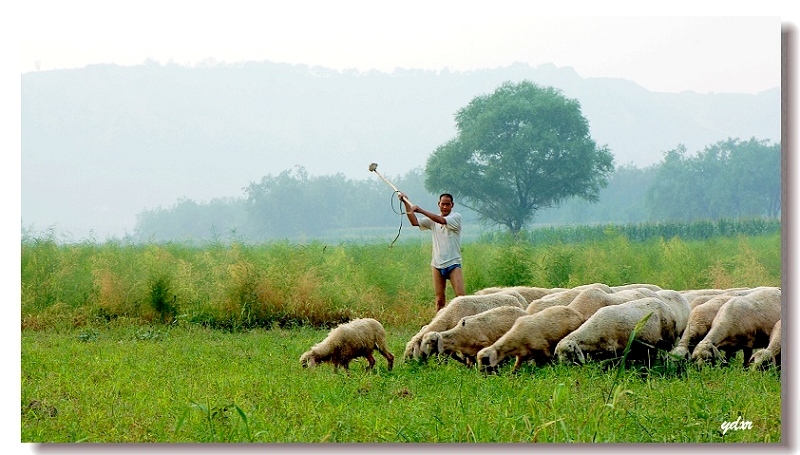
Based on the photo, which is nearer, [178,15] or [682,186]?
[178,15]

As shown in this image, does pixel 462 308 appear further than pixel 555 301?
Yes

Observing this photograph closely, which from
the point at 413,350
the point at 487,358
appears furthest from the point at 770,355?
the point at 413,350

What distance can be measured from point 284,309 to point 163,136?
2.77 meters

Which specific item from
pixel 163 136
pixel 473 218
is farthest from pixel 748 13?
pixel 473 218

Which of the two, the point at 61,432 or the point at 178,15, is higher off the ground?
the point at 178,15

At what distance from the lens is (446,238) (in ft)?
30.9

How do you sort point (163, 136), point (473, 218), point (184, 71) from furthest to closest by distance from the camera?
point (473, 218), point (163, 136), point (184, 71)

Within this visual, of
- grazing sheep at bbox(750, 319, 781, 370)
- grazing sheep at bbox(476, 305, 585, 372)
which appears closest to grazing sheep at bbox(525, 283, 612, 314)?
grazing sheep at bbox(476, 305, 585, 372)

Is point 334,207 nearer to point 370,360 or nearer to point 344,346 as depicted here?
point 370,360

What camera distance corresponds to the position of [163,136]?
11273 mm

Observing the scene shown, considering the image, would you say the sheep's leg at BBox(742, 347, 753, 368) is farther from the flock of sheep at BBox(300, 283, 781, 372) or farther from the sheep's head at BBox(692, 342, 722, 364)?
the sheep's head at BBox(692, 342, 722, 364)

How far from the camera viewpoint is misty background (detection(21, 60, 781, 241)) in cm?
818

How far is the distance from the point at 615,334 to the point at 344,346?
2331 mm
